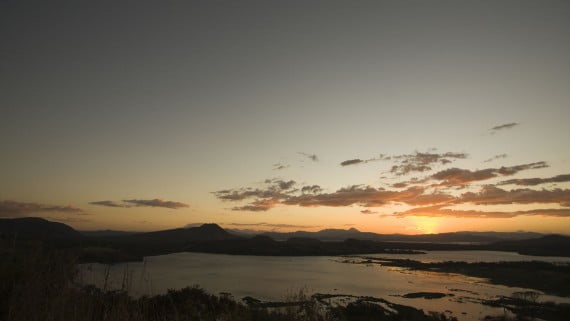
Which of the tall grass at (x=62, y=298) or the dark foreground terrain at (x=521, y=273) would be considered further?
the dark foreground terrain at (x=521, y=273)

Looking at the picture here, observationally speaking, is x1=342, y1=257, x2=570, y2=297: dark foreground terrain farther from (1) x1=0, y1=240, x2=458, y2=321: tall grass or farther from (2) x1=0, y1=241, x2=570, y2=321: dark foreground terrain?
(1) x1=0, y1=240, x2=458, y2=321: tall grass

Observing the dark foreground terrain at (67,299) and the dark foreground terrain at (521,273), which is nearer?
the dark foreground terrain at (67,299)

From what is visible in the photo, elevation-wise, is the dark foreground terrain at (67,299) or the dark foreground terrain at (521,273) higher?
the dark foreground terrain at (67,299)

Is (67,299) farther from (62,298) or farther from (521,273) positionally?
(521,273)

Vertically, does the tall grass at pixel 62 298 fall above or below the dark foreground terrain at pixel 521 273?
above

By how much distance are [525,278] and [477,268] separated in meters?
13.5

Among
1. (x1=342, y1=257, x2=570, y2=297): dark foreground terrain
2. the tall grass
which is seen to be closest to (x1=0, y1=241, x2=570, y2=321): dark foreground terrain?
the tall grass

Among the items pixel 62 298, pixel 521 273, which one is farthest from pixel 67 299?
pixel 521 273

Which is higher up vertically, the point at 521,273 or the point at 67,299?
the point at 67,299

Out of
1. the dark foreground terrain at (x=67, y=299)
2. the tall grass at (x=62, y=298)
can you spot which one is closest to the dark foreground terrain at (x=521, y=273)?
the dark foreground terrain at (x=67, y=299)

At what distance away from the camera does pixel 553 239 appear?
172125 mm

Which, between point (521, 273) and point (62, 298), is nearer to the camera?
point (62, 298)

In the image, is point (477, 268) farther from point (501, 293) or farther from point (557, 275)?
point (501, 293)

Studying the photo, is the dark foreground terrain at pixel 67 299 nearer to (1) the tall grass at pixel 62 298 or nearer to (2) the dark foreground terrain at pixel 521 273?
(1) the tall grass at pixel 62 298
